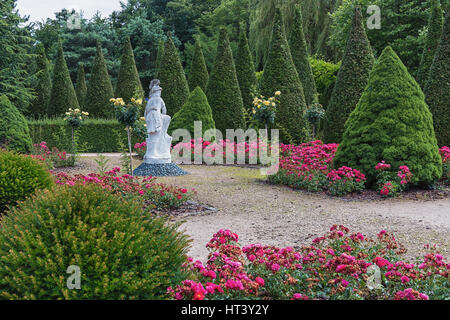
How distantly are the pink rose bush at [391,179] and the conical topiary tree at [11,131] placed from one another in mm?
8556

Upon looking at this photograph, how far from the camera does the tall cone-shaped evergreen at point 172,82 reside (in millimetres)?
17156

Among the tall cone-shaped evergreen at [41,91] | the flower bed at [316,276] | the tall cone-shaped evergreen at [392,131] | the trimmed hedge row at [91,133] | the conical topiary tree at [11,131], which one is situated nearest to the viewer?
the flower bed at [316,276]

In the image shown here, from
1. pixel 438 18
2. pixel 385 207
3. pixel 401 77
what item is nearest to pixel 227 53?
pixel 438 18

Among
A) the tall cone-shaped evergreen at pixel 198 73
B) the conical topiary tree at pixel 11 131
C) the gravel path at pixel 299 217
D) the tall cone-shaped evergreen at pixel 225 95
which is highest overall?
the tall cone-shaped evergreen at pixel 198 73

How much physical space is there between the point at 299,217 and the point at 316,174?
233 cm

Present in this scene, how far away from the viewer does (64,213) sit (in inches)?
90.0

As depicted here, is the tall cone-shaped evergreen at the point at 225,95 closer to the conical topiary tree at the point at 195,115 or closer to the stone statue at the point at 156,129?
the conical topiary tree at the point at 195,115

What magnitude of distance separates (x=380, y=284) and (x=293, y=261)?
2.04 ft

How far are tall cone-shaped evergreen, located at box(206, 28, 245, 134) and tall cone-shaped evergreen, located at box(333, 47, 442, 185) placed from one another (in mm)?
6663

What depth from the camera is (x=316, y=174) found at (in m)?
7.92

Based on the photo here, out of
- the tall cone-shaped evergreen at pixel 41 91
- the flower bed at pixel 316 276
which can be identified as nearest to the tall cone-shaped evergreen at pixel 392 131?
the flower bed at pixel 316 276

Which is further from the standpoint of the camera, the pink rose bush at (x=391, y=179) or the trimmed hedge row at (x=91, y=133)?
the trimmed hedge row at (x=91, y=133)

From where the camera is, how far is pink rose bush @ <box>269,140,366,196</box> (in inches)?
286

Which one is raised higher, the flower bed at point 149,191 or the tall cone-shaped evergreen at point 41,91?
the tall cone-shaped evergreen at point 41,91
